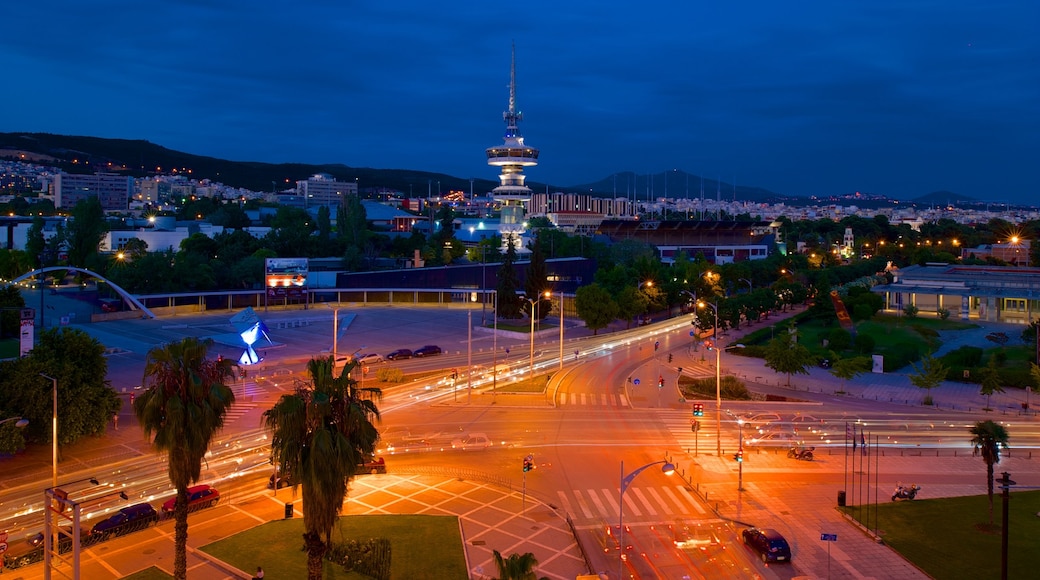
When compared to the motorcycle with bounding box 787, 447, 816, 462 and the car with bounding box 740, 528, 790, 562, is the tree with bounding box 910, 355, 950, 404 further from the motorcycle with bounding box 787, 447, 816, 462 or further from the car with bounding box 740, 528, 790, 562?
the car with bounding box 740, 528, 790, 562

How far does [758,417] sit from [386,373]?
23.4 metres

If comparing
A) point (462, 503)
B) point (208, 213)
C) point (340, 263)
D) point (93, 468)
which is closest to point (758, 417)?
point (462, 503)

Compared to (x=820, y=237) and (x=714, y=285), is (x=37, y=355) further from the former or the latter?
(x=820, y=237)

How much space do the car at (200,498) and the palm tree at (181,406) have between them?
7.40 meters

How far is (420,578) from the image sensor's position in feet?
73.3

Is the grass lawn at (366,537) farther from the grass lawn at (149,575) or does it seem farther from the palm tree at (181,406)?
the palm tree at (181,406)

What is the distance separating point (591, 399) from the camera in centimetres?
4594

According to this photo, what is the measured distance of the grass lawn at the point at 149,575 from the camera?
21.8 meters

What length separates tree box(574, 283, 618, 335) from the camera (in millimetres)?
69250

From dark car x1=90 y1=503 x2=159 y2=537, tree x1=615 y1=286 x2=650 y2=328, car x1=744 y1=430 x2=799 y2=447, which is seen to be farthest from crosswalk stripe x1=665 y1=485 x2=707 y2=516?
tree x1=615 y1=286 x2=650 y2=328

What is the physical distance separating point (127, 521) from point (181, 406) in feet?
27.4

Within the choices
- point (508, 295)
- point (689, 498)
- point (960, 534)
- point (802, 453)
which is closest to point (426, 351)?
point (508, 295)

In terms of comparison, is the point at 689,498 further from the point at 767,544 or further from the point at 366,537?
the point at 366,537

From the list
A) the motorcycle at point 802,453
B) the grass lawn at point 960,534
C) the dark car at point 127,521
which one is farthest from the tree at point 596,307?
the dark car at point 127,521
